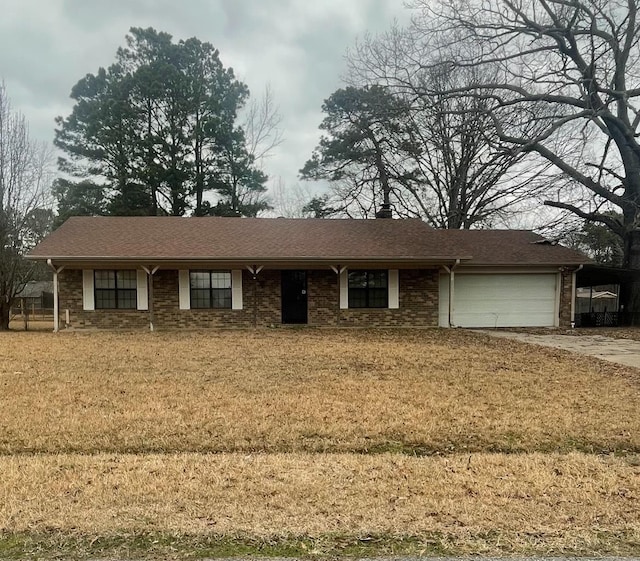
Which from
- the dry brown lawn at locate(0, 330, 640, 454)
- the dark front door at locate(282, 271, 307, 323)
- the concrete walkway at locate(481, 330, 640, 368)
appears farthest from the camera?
the dark front door at locate(282, 271, 307, 323)

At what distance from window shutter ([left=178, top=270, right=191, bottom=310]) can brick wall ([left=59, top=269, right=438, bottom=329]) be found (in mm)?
139

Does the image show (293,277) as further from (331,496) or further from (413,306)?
(331,496)

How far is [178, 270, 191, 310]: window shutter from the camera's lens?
583 inches

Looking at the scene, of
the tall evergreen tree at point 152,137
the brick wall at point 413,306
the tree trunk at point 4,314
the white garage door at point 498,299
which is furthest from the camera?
the tall evergreen tree at point 152,137

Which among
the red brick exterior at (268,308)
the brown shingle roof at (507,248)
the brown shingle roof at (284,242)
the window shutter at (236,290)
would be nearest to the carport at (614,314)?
the brown shingle roof at (507,248)

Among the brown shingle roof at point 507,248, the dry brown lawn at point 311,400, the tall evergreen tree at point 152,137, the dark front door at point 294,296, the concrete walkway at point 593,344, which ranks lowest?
the concrete walkway at point 593,344

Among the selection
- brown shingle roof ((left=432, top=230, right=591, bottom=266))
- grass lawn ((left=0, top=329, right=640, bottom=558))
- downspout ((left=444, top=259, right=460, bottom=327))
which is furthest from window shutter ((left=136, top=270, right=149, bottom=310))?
brown shingle roof ((left=432, top=230, right=591, bottom=266))

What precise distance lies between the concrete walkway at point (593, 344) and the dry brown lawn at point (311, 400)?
91 cm

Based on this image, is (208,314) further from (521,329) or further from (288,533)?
(288,533)

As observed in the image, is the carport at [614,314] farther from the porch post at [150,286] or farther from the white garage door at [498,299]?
the porch post at [150,286]

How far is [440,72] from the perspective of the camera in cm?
1675

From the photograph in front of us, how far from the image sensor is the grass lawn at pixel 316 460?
2.74 m

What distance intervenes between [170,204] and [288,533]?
26.9m

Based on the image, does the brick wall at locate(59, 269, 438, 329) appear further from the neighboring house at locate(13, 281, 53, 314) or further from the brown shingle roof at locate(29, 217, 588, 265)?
the neighboring house at locate(13, 281, 53, 314)
